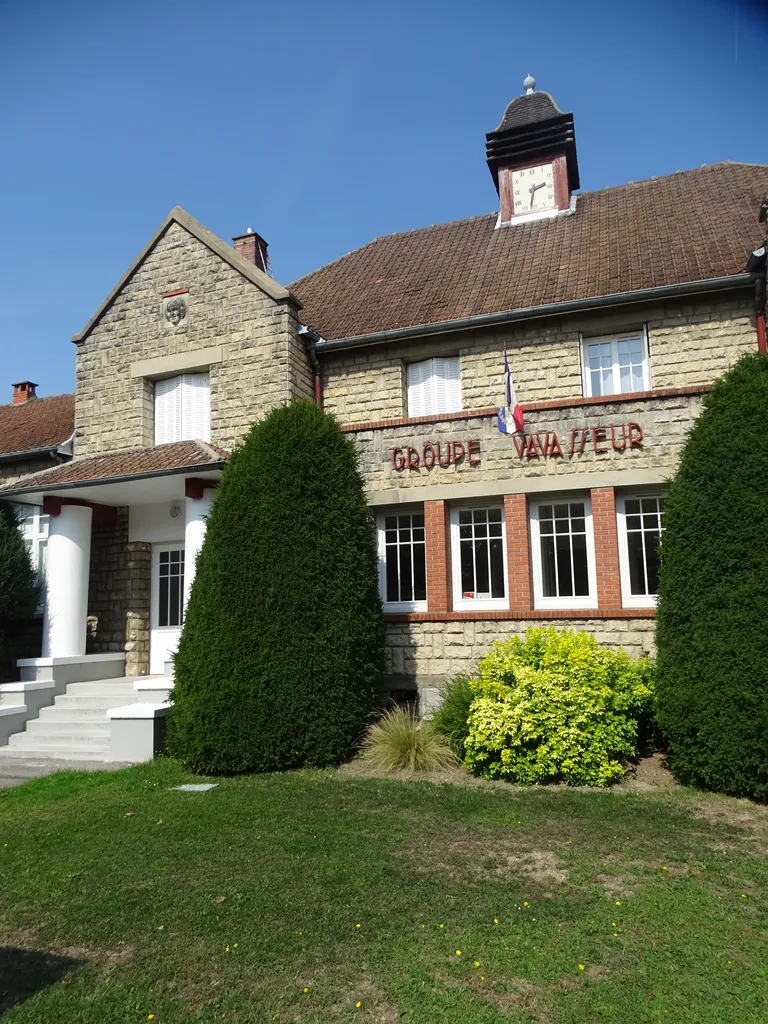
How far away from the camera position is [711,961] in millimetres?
4012

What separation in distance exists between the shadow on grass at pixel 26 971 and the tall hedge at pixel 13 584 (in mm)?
9532

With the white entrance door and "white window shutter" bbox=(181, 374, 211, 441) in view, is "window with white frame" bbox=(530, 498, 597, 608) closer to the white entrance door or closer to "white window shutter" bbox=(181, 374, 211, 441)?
"white window shutter" bbox=(181, 374, 211, 441)

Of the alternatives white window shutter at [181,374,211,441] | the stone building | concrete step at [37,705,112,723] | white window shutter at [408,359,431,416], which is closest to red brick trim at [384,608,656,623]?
the stone building

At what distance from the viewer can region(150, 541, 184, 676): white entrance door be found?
45.1ft

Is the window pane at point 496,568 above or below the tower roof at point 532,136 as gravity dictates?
below

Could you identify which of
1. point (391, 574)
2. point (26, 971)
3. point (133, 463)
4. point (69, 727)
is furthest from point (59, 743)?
point (26, 971)

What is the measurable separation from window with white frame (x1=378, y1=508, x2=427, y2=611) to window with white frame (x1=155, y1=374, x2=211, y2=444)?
373 centimetres

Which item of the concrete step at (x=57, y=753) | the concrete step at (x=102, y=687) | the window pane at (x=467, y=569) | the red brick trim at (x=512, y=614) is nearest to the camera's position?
the concrete step at (x=57, y=753)

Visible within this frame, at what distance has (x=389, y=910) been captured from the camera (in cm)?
471

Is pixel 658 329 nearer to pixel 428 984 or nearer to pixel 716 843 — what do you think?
pixel 716 843

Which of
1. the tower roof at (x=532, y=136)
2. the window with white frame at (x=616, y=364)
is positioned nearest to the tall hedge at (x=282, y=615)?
the window with white frame at (x=616, y=364)

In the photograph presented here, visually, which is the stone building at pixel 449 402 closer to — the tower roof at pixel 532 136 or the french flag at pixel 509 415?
the french flag at pixel 509 415

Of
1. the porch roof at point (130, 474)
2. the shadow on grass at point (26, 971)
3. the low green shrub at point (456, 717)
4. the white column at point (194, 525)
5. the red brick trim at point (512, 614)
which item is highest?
the porch roof at point (130, 474)

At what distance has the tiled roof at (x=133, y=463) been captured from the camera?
469 inches
